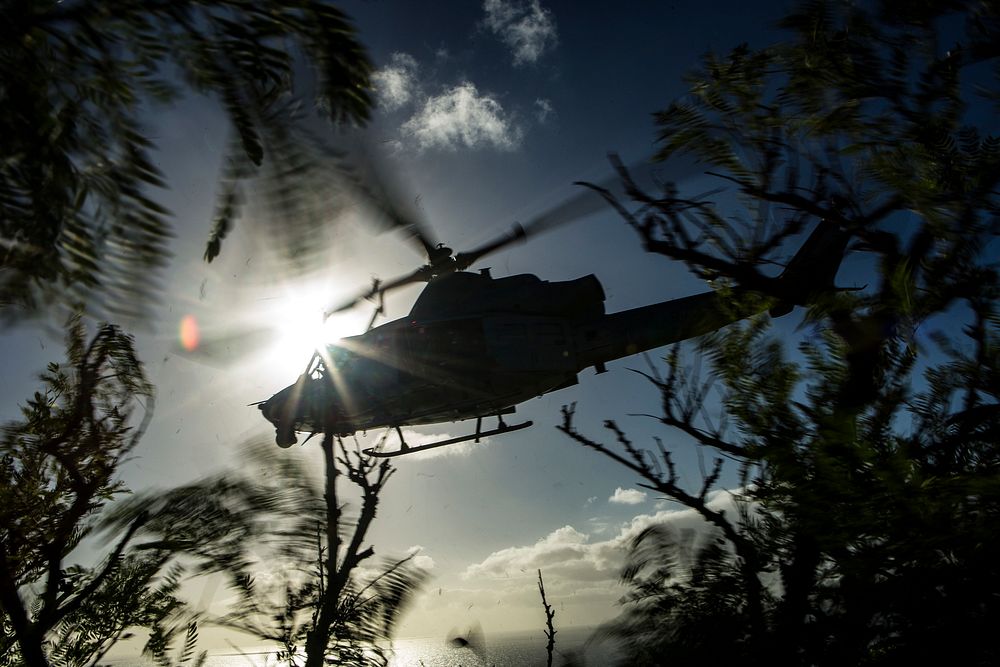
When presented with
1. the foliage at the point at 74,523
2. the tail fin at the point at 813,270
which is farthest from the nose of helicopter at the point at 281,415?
the tail fin at the point at 813,270

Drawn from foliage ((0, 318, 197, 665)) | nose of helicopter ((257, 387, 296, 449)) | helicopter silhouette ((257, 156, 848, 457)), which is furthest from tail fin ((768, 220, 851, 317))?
nose of helicopter ((257, 387, 296, 449))

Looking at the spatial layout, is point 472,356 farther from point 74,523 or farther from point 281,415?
point 74,523

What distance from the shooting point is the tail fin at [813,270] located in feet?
10.6

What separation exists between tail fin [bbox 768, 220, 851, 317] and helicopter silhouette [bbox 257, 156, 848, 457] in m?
6.52

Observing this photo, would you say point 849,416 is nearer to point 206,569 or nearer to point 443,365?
point 206,569

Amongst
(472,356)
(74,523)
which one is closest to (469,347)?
(472,356)

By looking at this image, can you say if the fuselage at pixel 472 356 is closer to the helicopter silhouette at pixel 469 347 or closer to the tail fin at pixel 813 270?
the helicopter silhouette at pixel 469 347

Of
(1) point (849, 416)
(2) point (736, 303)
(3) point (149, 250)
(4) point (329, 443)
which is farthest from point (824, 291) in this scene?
(4) point (329, 443)

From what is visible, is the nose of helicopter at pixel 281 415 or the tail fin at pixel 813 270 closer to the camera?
the tail fin at pixel 813 270

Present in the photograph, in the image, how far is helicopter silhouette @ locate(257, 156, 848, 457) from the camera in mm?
10531

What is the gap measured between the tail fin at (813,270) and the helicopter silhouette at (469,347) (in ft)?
21.4

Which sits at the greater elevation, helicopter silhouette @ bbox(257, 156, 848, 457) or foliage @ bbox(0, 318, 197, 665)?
helicopter silhouette @ bbox(257, 156, 848, 457)

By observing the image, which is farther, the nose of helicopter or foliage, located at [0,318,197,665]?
the nose of helicopter

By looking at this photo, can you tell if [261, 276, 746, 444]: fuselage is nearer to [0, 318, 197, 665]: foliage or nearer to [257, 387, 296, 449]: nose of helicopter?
[257, 387, 296, 449]: nose of helicopter
